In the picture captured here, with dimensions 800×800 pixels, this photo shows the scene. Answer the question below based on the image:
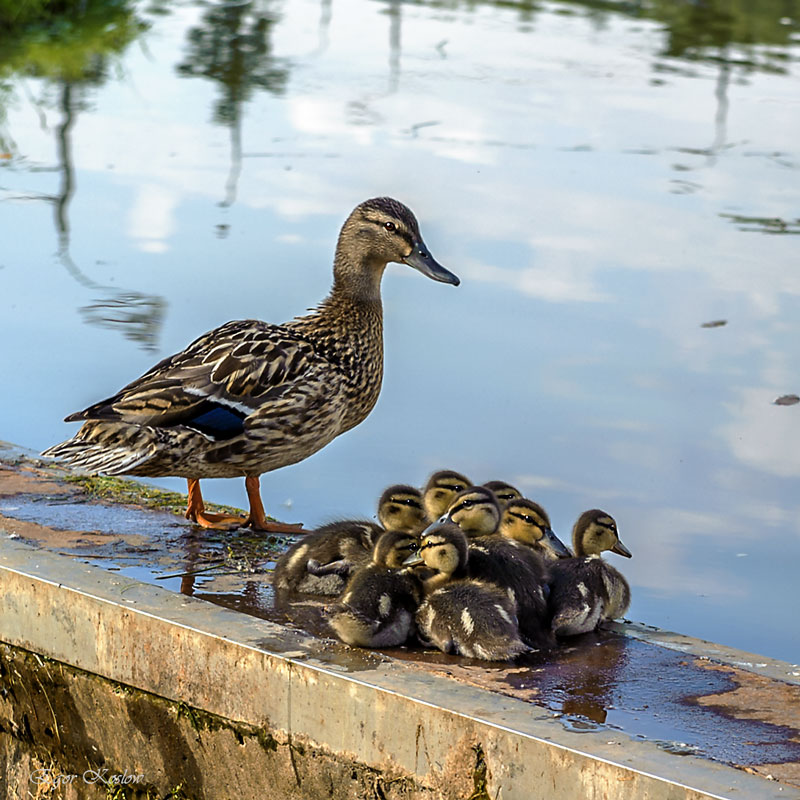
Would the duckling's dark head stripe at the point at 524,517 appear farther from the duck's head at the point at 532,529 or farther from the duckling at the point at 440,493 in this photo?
the duckling at the point at 440,493

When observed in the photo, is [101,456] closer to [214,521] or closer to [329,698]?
[214,521]

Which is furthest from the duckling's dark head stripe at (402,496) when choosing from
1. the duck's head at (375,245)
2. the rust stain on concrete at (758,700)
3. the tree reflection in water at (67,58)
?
the tree reflection in water at (67,58)

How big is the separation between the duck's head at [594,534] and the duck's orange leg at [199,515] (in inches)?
49.0

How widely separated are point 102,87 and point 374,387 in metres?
10.2

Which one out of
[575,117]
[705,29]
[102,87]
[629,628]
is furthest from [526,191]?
[705,29]

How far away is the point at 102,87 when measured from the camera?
49.3 ft

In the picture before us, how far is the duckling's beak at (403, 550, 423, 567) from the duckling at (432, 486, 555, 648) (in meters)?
0.07

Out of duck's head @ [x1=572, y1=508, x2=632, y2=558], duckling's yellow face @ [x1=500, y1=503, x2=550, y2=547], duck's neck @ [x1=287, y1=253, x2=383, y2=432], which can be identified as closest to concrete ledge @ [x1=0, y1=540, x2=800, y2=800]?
duckling's yellow face @ [x1=500, y1=503, x2=550, y2=547]

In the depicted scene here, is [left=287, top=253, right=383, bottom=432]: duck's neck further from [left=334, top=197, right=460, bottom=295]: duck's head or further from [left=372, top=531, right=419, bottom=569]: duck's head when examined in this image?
[left=372, top=531, right=419, bottom=569]: duck's head

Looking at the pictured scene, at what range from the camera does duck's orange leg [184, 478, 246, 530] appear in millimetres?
5277

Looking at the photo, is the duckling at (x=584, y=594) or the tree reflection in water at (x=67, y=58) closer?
the duckling at (x=584, y=594)

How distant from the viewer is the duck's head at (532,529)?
4797 mm

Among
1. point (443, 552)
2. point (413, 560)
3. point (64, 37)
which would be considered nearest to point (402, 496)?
point (413, 560)

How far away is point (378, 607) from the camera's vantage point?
4.14 metres
